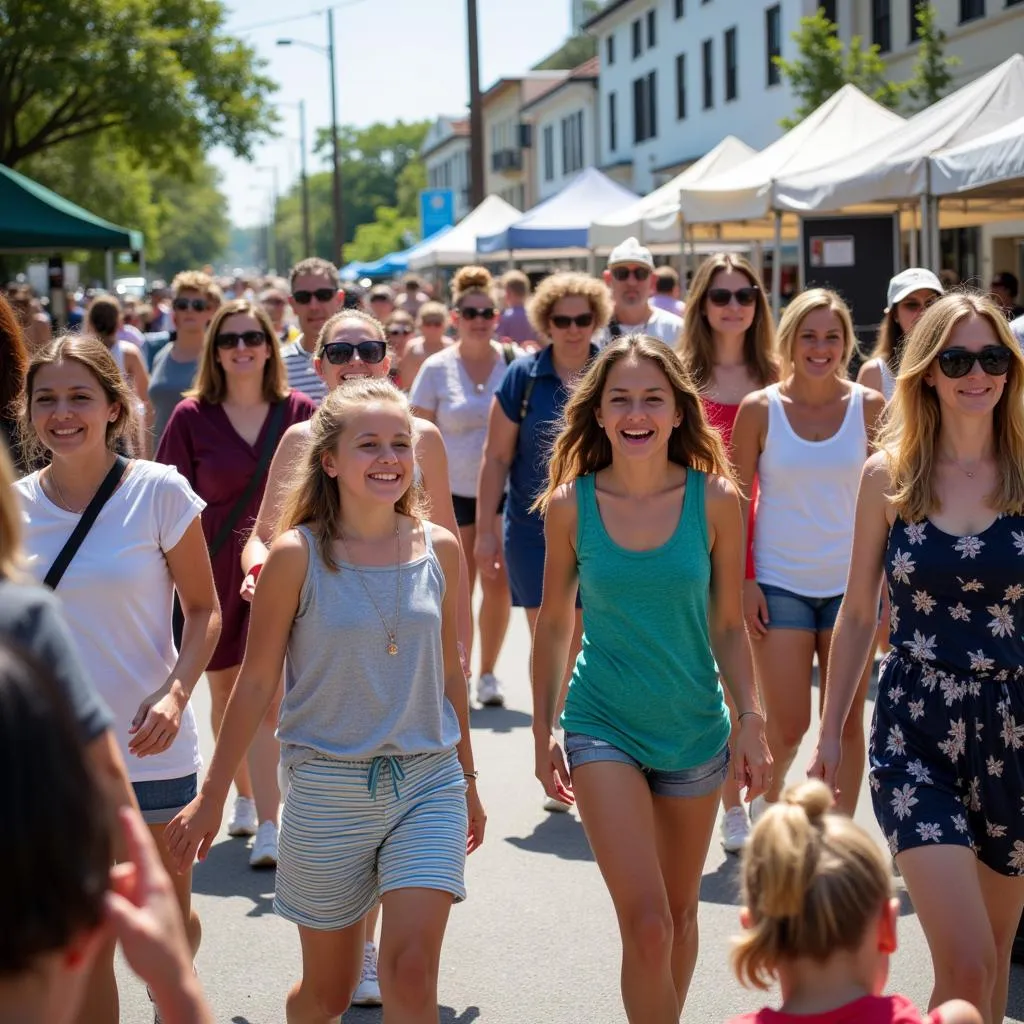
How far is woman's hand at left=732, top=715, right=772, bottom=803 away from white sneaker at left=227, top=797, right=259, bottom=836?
3103mm

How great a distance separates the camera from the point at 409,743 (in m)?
3.89

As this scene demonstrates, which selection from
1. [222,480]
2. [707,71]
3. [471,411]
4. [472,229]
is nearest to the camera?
[222,480]

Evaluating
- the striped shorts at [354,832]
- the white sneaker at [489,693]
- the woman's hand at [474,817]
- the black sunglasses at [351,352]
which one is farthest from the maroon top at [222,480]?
the white sneaker at [489,693]

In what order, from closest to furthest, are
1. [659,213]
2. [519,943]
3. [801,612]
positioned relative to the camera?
[519,943] → [801,612] → [659,213]

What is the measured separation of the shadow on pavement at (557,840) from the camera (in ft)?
21.4

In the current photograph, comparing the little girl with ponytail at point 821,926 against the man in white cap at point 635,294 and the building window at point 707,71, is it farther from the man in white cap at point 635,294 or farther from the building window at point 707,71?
the building window at point 707,71

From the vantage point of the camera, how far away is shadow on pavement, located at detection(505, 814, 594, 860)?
6508 millimetres

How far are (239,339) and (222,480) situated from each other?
557mm

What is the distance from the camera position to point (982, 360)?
4117 millimetres

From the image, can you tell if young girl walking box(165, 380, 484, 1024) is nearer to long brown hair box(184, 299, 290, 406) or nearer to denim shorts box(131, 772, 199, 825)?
denim shorts box(131, 772, 199, 825)

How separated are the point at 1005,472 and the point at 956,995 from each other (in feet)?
4.23

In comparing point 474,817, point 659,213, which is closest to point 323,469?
point 474,817

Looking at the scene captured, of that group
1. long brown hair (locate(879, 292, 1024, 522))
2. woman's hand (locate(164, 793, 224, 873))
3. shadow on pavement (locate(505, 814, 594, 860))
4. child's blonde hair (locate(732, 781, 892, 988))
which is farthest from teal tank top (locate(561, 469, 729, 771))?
shadow on pavement (locate(505, 814, 594, 860))

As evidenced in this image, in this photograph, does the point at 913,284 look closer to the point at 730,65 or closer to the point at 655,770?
the point at 655,770
